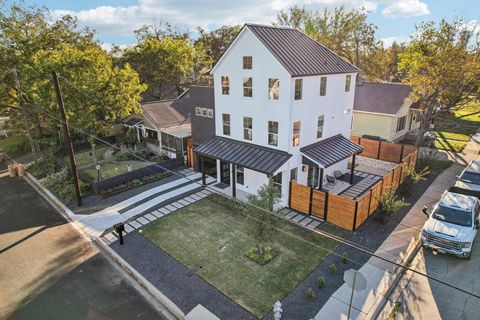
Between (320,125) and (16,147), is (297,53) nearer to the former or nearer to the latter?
(320,125)

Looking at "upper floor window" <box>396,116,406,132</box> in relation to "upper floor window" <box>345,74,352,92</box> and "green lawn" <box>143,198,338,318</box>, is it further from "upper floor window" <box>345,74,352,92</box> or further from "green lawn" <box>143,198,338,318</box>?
"green lawn" <box>143,198,338,318</box>

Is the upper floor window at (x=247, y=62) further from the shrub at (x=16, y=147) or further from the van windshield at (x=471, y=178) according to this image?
the shrub at (x=16, y=147)

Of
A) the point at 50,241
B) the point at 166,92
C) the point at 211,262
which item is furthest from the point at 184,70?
the point at 211,262

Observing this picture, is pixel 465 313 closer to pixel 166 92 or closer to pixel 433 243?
pixel 433 243

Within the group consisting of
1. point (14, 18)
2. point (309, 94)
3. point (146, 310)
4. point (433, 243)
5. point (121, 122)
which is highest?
point (14, 18)

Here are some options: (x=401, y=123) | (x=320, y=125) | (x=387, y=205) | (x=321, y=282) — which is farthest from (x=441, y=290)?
(x=401, y=123)

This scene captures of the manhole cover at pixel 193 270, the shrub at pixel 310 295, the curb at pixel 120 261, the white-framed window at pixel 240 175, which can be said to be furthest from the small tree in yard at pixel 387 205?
the curb at pixel 120 261

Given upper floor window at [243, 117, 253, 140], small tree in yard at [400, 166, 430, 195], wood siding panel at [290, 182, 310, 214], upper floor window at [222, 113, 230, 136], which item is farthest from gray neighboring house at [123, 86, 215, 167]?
small tree in yard at [400, 166, 430, 195]
